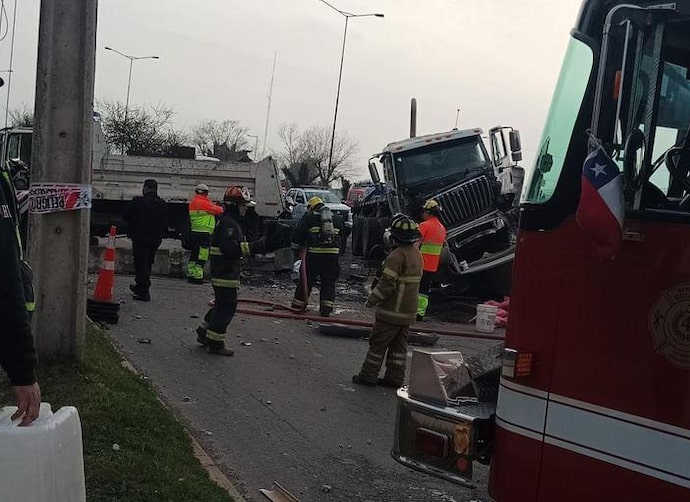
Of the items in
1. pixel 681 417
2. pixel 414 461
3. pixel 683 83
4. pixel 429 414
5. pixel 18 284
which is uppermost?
pixel 683 83

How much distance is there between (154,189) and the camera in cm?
1112

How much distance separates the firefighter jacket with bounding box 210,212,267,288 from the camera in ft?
26.3

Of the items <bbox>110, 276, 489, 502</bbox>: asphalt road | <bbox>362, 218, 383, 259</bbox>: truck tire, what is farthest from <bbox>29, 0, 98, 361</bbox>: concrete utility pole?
<bbox>362, 218, 383, 259</bbox>: truck tire

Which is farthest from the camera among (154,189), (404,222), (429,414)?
(154,189)

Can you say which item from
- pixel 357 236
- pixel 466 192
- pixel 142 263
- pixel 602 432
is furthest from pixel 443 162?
pixel 602 432

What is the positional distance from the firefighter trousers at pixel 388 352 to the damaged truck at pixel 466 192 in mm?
6256

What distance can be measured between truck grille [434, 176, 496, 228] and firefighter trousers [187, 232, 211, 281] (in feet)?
14.1

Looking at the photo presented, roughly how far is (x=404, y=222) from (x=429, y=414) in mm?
4105

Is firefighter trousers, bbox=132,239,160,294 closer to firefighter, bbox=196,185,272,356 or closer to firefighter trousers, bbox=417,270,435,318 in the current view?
firefighter, bbox=196,185,272,356

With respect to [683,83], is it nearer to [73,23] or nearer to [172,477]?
[172,477]

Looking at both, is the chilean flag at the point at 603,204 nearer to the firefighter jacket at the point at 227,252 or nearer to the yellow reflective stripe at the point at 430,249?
A: the firefighter jacket at the point at 227,252

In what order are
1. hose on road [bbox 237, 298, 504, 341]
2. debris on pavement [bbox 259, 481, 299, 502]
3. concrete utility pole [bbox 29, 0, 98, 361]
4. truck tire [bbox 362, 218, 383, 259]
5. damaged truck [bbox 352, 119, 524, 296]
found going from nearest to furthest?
debris on pavement [bbox 259, 481, 299, 502], concrete utility pole [bbox 29, 0, 98, 361], hose on road [bbox 237, 298, 504, 341], damaged truck [bbox 352, 119, 524, 296], truck tire [bbox 362, 218, 383, 259]

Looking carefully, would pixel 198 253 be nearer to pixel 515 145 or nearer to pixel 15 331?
pixel 515 145

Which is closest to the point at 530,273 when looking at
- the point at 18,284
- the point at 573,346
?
the point at 573,346
